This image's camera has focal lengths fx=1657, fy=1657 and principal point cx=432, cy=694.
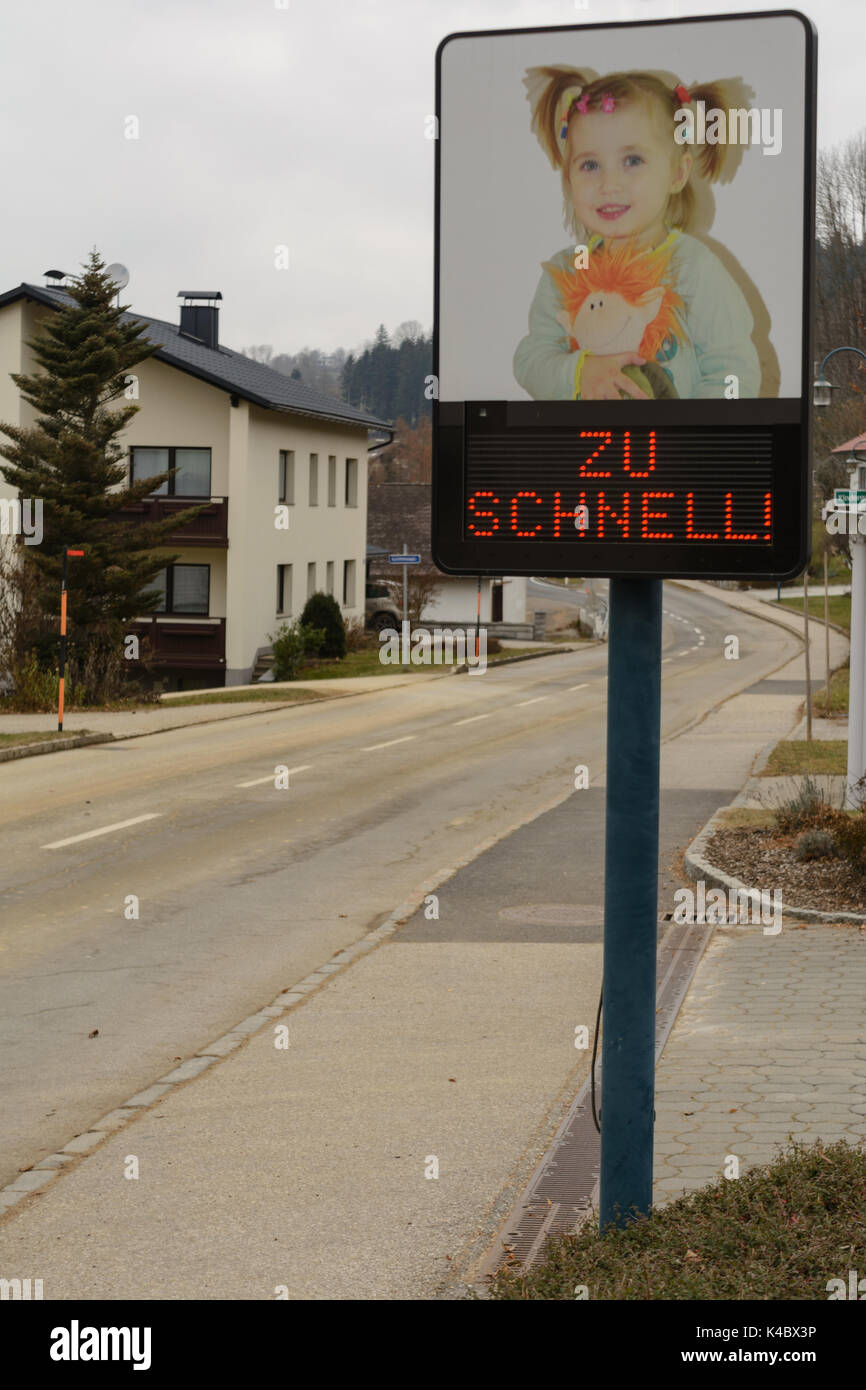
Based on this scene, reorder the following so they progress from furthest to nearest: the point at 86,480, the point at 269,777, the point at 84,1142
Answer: the point at 86,480 < the point at 269,777 < the point at 84,1142

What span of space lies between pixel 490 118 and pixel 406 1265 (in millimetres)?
3408

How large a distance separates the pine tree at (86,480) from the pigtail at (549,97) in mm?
27364

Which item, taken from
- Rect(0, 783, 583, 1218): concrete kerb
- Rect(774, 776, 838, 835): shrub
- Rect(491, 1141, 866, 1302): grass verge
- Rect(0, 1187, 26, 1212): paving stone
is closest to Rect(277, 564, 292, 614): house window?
Rect(774, 776, 838, 835): shrub

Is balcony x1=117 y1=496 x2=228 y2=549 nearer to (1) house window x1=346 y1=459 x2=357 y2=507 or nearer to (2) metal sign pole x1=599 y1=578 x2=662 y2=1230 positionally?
(1) house window x1=346 y1=459 x2=357 y2=507

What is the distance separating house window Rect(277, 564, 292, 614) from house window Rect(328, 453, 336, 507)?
451cm

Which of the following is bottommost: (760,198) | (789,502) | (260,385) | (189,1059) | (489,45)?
(189,1059)

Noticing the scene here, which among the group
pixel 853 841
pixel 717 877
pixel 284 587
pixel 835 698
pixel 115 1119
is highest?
pixel 284 587

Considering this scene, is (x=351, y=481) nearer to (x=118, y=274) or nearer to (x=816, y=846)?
(x=118, y=274)

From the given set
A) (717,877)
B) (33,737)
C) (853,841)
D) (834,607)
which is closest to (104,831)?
(717,877)

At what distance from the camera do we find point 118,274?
3544 cm

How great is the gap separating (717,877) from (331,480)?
40.0 metres

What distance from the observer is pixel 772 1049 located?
754 cm
